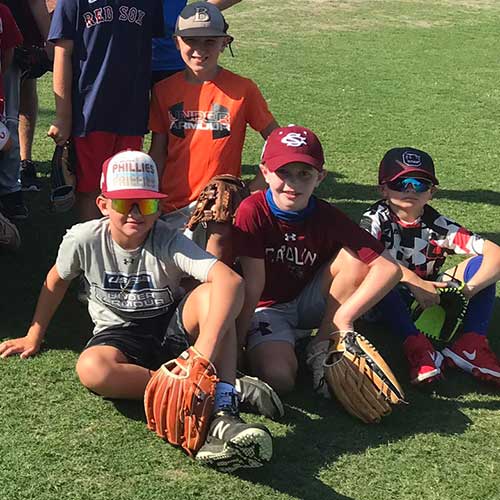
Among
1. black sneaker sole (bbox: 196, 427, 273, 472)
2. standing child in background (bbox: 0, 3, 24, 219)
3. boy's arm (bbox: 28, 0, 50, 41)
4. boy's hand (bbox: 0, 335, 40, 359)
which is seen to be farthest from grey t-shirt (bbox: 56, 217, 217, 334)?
boy's arm (bbox: 28, 0, 50, 41)

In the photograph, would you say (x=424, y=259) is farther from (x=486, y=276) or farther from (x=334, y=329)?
(x=334, y=329)

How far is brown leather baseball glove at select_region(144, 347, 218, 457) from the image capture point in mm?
2996

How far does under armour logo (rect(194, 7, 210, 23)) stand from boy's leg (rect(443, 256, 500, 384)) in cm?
165

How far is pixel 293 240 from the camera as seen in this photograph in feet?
12.2

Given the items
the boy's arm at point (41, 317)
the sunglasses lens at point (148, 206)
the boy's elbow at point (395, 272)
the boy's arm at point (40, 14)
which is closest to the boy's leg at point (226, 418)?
the sunglasses lens at point (148, 206)

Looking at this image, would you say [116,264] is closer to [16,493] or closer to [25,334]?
[25,334]

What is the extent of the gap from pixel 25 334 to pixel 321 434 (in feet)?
4.77

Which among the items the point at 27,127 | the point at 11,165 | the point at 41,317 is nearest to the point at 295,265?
the point at 41,317

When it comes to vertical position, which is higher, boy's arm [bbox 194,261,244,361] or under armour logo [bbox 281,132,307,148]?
under armour logo [bbox 281,132,307,148]

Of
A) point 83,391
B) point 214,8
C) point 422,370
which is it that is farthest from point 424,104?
point 83,391

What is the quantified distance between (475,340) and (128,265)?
1.55m

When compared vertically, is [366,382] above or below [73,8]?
below

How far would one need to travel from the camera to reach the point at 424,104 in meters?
9.10

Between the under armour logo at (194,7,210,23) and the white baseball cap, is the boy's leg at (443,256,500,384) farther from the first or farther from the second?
the under armour logo at (194,7,210,23)
